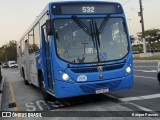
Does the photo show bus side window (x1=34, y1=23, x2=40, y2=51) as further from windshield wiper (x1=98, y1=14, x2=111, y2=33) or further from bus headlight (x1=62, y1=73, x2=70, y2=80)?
bus headlight (x1=62, y1=73, x2=70, y2=80)

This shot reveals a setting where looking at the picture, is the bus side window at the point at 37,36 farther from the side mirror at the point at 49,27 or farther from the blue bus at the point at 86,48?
the side mirror at the point at 49,27

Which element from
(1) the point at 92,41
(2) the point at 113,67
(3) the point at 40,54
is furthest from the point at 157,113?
(3) the point at 40,54

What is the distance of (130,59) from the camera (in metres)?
10.1

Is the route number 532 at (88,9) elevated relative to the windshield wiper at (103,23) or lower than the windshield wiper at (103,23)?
elevated

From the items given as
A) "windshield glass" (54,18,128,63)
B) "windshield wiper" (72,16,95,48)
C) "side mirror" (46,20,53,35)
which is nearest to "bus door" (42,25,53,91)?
"side mirror" (46,20,53,35)

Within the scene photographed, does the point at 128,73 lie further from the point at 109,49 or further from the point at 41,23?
the point at 41,23

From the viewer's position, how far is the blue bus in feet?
31.0

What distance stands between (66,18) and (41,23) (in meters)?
1.91

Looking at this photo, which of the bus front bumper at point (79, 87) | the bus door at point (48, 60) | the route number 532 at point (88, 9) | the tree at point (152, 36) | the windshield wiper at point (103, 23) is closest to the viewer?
the bus front bumper at point (79, 87)

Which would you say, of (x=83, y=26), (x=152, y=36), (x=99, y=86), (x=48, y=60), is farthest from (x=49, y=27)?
(x=152, y=36)

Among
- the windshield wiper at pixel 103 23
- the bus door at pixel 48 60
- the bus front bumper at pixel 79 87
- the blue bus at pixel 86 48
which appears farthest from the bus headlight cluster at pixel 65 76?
the windshield wiper at pixel 103 23

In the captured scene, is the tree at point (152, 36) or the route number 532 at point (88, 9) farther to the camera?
the tree at point (152, 36)

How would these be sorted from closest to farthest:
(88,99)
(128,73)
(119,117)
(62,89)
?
(119,117), (62,89), (128,73), (88,99)

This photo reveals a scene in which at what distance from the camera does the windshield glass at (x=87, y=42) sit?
958cm
